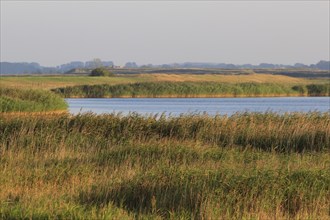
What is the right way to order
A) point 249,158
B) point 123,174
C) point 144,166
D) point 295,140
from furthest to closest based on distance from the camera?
point 295,140 → point 249,158 → point 144,166 → point 123,174

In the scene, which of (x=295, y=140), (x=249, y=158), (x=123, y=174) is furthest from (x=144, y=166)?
(x=295, y=140)

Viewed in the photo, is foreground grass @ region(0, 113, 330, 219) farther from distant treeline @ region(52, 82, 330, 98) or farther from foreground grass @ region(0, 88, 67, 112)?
distant treeline @ region(52, 82, 330, 98)

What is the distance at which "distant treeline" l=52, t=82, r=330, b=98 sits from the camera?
75.2 m

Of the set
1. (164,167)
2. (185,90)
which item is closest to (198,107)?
(185,90)

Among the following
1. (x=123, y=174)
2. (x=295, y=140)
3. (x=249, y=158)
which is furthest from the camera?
(x=295, y=140)

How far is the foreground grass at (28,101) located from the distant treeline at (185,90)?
31679mm

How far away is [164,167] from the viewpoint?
14.2 m

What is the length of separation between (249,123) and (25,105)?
1829 centimetres

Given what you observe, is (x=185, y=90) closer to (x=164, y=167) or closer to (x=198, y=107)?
(x=198, y=107)

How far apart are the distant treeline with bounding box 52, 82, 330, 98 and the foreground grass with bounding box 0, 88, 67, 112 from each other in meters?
31.7

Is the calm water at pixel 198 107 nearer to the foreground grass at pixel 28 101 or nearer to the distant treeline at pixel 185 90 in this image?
the foreground grass at pixel 28 101

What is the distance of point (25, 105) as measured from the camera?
37531mm

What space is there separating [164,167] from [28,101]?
25.7 metres

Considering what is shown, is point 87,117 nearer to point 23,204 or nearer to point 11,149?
point 11,149
